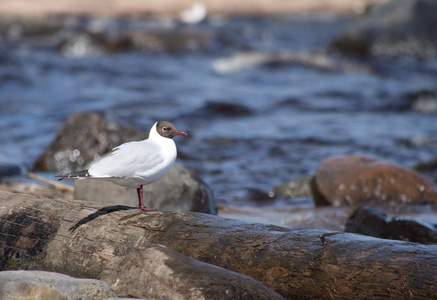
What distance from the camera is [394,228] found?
5316 millimetres

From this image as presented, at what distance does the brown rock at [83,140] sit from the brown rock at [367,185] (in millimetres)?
2803

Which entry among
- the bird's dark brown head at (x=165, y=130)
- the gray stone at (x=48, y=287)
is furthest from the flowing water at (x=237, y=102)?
the gray stone at (x=48, y=287)

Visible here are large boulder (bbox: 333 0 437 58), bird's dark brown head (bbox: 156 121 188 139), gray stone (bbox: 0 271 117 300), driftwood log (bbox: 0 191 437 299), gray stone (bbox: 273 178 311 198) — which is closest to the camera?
gray stone (bbox: 0 271 117 300)

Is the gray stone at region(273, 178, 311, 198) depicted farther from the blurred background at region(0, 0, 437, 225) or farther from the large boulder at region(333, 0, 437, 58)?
the large boulder at region(333, 0, 437, 58)

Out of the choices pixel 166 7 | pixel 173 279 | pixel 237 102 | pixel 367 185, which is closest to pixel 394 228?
pixel 367 185

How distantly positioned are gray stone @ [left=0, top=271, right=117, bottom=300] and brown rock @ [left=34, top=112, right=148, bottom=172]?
545cm

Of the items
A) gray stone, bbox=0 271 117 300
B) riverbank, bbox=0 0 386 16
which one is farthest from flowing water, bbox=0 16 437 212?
riverbank, bbox=0 0 386 16

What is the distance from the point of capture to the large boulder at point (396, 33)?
18.9 meters

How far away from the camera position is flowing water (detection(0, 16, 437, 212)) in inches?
378

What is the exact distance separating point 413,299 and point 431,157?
700cm

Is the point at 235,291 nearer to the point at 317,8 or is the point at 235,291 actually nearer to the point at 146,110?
the point at 146,110

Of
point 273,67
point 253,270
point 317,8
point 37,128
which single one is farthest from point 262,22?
point 253,270

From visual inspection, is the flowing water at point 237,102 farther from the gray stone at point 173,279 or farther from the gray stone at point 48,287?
the gray stone at point 48,287

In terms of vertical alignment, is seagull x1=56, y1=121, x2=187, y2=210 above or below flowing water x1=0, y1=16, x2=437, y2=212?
above
